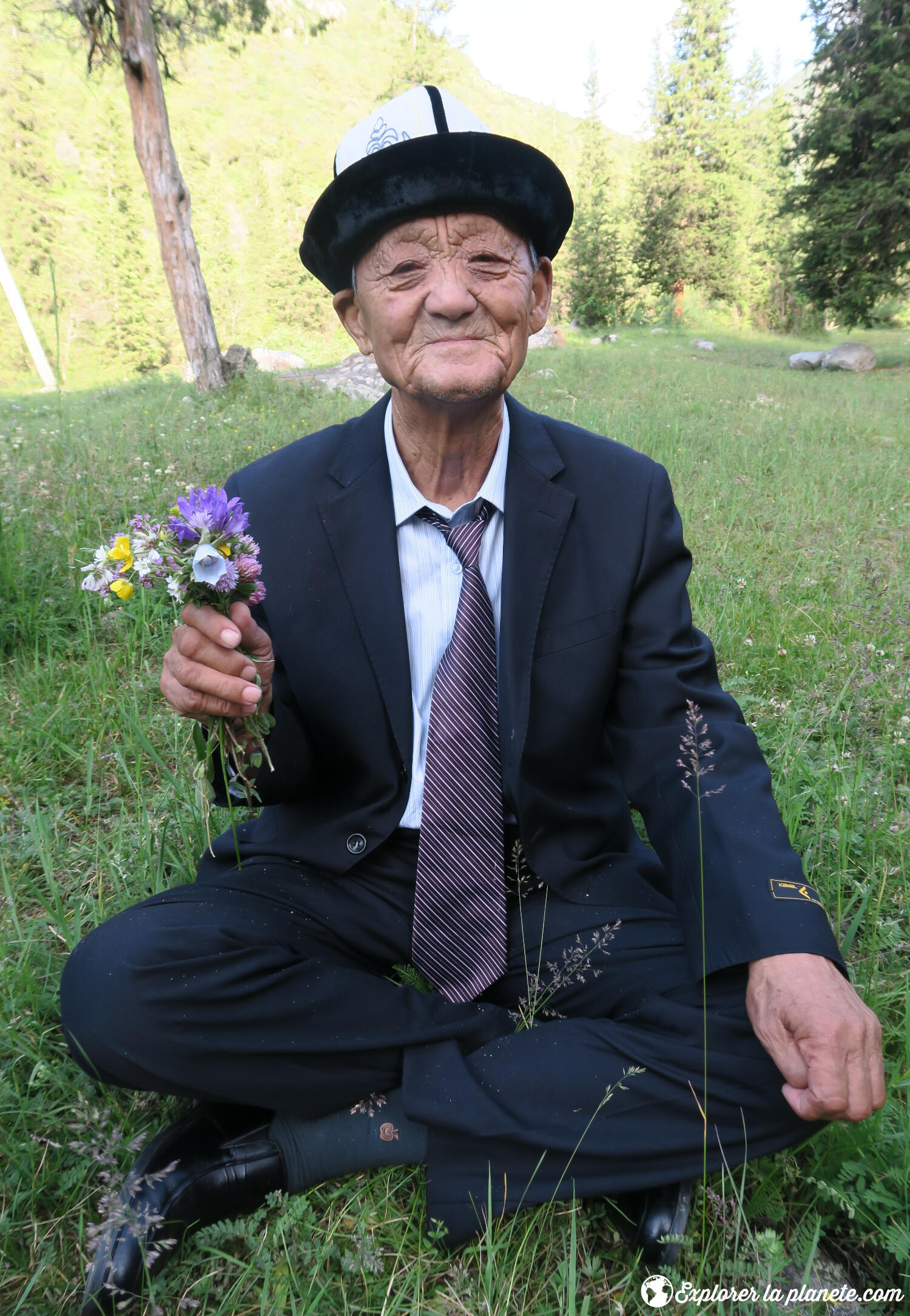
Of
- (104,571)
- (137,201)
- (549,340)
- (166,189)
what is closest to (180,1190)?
(104,571)

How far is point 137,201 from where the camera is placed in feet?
131

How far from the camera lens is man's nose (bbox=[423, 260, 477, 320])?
2.00 meters

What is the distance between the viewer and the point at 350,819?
2086 mm

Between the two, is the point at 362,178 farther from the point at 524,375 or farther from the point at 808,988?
the point at 524,375

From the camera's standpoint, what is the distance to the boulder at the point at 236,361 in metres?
11.8

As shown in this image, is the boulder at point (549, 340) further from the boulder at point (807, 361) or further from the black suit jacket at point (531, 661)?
the black suit jacket at point (531, 661)

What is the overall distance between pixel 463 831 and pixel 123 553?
103cm

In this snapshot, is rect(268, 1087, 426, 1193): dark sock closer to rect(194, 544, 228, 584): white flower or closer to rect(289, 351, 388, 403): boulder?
rect(194, 544, 228, 584): white flower

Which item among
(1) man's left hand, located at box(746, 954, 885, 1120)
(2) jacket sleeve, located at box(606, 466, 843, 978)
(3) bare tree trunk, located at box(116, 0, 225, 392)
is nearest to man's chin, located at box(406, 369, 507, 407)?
(2) jacket sleeve, located at box(606, 466, 843, 978)

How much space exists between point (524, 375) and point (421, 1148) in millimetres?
13213

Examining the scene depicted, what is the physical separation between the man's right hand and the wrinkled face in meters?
0.86

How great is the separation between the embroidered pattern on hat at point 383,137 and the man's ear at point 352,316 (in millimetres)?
360

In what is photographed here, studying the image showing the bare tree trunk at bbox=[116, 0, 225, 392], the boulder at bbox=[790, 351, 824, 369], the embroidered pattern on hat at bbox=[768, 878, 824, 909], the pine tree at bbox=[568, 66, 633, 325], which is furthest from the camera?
the pine tree at bbox=[568, 66, 633, 325]

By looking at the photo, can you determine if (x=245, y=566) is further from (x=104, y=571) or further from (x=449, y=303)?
(x=449, y=303)
